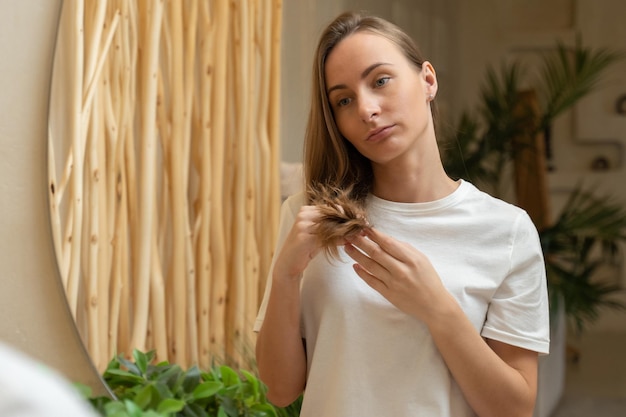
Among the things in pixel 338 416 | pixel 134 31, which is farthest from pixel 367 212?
pixel 134 31

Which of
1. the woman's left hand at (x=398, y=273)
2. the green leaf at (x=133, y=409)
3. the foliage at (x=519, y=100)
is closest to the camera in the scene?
the woman's left hand at (x=398, y=273)

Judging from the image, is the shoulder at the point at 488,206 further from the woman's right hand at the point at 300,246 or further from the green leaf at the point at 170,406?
the green leaf at the point at 170,406

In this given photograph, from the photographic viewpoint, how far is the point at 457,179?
802 mm

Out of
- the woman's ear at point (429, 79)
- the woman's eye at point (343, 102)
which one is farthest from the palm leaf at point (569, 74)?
the woman's eye at point (343, 102)

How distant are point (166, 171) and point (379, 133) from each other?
10.1 inches

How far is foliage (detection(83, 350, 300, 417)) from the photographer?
0.86 m

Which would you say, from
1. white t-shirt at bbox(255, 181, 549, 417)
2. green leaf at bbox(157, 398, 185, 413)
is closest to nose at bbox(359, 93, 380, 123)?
white t-shirt at bbox(255, 181, 549, 417)

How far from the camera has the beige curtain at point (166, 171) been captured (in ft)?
2.80

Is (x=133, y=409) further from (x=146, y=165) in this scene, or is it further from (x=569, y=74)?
(x=569, y=74)

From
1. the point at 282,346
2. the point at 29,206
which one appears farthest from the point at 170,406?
the point at 29,206

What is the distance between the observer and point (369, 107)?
2.39ft

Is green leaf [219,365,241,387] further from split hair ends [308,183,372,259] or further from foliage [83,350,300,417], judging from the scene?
split hair ends [308,183,372,259]

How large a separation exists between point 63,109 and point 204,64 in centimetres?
17

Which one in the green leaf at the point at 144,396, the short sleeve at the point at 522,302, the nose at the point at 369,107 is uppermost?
the nose at the point at 369,107
